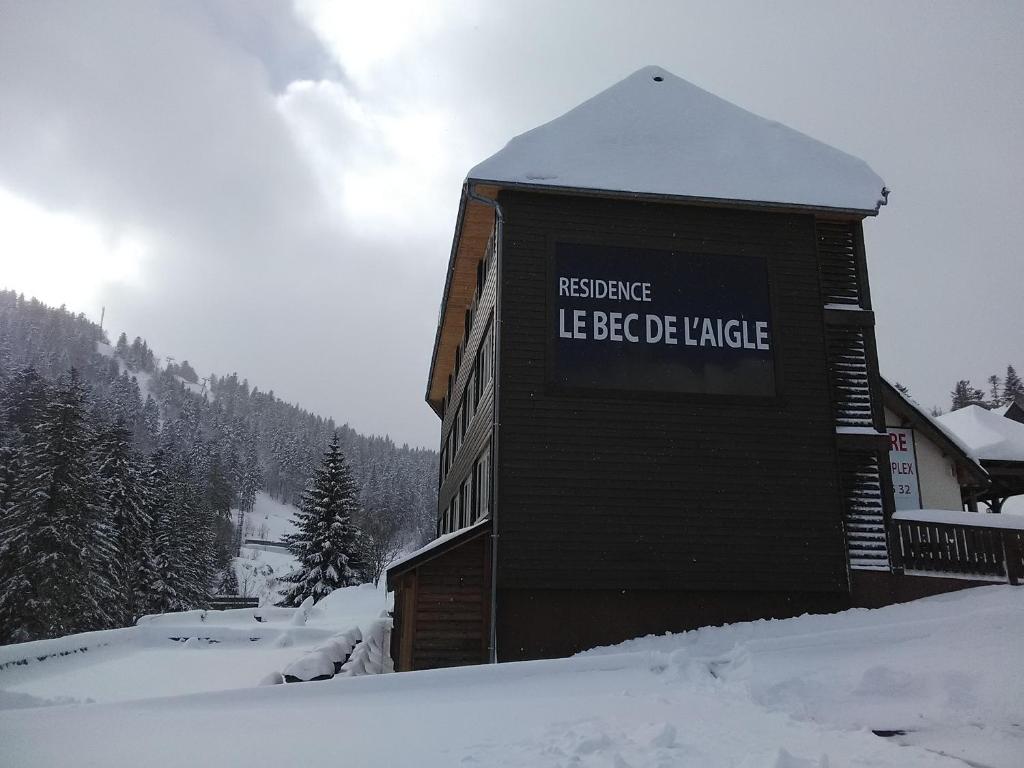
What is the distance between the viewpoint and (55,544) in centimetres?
3184

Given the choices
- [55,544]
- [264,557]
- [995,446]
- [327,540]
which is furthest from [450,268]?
[264,557]

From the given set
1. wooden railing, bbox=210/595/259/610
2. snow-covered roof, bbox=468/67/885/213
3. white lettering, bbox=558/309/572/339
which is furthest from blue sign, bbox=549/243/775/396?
wooden railing, bbox=210/595/259/610

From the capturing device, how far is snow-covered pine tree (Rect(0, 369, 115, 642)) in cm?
3044

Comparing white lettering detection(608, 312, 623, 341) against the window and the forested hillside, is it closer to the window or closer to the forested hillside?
the window

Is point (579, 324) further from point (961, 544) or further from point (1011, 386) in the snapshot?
point (1011, 386)

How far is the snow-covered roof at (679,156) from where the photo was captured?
47.0 feet

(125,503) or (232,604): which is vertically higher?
(125,503)

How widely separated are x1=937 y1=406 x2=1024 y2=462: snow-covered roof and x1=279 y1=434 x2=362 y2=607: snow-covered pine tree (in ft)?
95.0

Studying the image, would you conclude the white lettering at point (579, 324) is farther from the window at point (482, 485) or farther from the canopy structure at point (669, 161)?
the window at point (482, 485)

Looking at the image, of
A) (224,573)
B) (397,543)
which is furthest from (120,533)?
(397,543)

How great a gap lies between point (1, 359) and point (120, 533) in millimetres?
75895

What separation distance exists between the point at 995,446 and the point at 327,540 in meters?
→ 31.4

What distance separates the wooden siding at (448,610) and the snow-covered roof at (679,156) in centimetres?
672

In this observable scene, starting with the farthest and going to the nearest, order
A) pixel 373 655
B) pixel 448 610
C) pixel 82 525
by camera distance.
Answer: pixel 82 525 < pixel 373 655 < pixel 448 610
